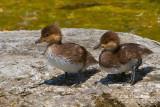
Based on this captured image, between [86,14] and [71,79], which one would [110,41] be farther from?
[86,14]

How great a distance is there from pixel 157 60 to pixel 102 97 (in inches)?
158

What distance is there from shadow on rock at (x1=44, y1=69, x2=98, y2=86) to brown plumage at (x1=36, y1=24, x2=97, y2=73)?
779 mm

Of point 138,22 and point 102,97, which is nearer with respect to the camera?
point 102,97

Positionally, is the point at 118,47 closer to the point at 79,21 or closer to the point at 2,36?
the point at 2,36

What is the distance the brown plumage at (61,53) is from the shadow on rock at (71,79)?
2.56 ft

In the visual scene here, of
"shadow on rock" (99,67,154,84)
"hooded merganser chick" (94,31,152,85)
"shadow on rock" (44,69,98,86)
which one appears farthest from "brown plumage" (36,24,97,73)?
"shadow on rock" (99,67,154,84)

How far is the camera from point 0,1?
240 feet

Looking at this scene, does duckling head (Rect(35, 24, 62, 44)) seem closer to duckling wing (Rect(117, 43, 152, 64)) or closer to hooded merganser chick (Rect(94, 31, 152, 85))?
hooded merganser chick (Rect(94, 31, 152, 85))

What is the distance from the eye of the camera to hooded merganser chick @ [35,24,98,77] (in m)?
17.6

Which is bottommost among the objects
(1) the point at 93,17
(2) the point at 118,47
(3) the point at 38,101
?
(1) the point at 93,17

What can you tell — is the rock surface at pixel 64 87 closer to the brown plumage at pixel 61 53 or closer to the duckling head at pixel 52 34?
the brown plumage at pixel 61 53

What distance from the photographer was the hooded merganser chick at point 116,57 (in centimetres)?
1778

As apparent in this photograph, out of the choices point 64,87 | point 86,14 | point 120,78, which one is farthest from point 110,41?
point 86,14

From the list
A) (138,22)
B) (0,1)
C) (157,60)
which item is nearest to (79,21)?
(138,22)
